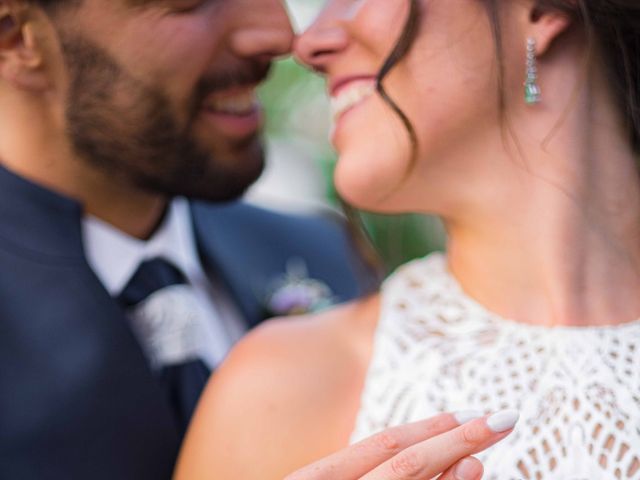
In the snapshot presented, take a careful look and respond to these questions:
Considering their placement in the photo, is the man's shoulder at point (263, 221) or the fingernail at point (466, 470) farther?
the man's shoulder at point (263, 221)

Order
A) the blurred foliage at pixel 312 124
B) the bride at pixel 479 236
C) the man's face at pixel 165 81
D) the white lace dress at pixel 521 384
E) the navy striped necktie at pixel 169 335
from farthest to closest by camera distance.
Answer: the blurred foliage at pixel 312 124, the man's face at pixel 165 81, the navy striped necktie at pixel 169 335, the bride at pixel 479 236, the white lace dress at pixel 521 384

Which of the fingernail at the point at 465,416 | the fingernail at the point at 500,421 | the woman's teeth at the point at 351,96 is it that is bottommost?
the fingernail at the point at 465,416

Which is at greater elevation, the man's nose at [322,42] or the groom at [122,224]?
the man's nose at [322,42]

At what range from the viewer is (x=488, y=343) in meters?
2.06

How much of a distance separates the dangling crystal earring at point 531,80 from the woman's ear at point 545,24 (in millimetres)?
16

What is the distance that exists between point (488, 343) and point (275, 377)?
1.51ft

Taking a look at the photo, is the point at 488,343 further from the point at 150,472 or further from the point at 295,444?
the point at 150,472

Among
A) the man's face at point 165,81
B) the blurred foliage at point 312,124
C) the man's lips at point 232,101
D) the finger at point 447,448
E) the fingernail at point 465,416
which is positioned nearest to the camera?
the finger at point 447,448

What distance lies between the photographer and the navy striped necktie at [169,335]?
8.90 ft

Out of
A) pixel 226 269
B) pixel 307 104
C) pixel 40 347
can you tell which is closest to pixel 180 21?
pixel 226 269

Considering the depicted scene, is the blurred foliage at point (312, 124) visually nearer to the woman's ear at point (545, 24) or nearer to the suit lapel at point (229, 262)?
the suit lapel at point (229, 262)

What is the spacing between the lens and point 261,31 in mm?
3041

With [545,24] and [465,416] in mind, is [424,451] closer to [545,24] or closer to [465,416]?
[465,416]

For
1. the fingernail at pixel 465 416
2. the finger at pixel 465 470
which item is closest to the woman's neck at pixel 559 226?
the fingernail at pixel 465 416
